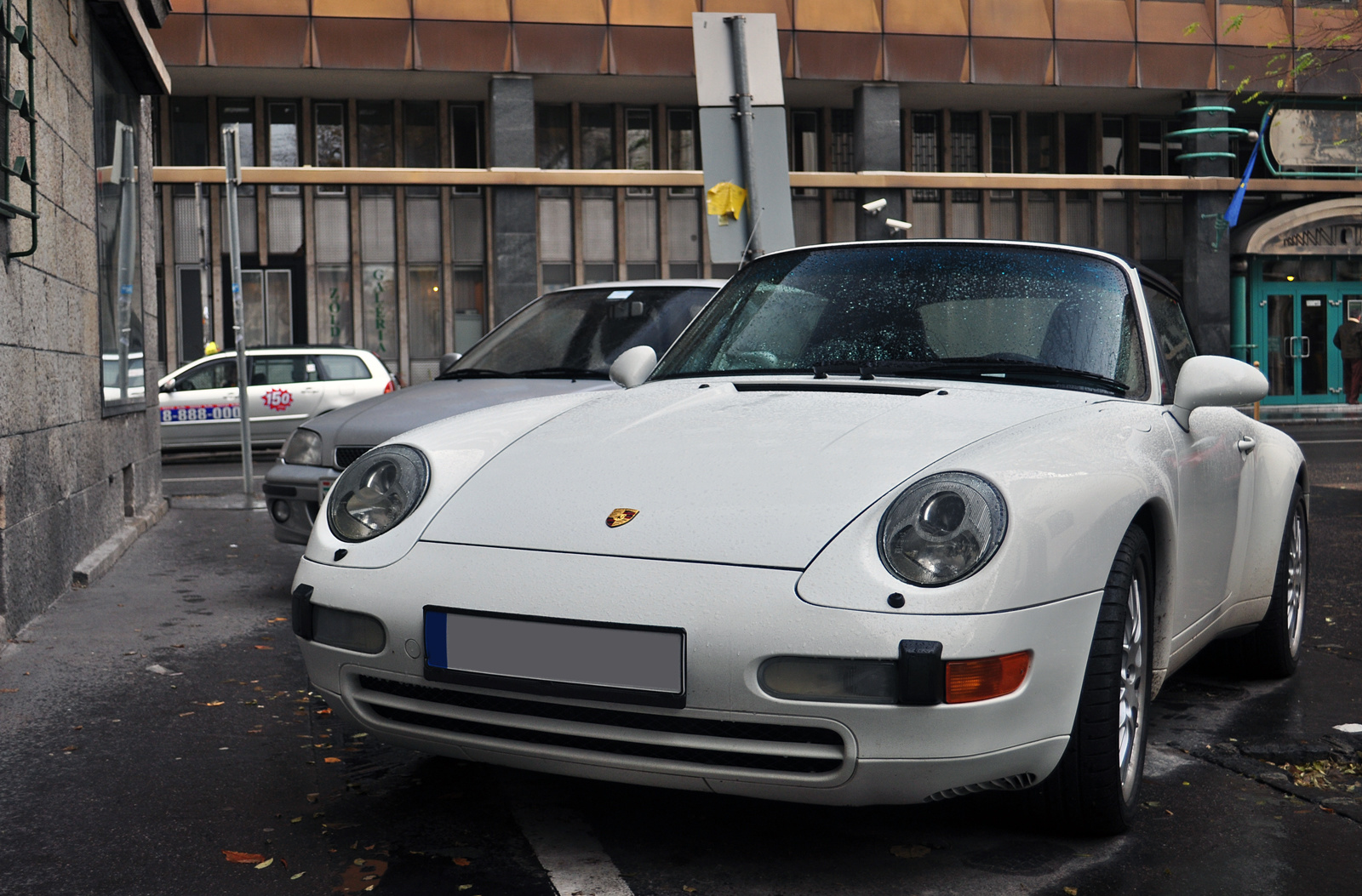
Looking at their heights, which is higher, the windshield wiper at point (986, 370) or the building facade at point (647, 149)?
the building facade at point (647, 149)

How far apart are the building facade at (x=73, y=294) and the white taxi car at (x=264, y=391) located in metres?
7.47

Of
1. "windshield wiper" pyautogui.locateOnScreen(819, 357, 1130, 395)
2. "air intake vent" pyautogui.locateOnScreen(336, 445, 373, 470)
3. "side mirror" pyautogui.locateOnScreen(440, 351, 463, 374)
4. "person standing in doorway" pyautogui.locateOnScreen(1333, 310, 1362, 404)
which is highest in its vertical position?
"person standing in doorway" pyautogui.locateOnScreen(1333, 310, 1362, 404)

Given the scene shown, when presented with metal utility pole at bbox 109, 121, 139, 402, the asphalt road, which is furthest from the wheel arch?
metal utility pole at bbox 109, 121, 139, 402

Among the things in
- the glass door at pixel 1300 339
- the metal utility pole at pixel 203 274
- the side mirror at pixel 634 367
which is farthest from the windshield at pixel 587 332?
the glass door at pixel 1300 339

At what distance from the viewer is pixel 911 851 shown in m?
3.06

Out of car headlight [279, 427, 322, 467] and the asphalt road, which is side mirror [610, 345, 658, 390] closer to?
the asphalt road

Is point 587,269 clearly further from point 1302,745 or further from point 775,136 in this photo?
point 1302,745

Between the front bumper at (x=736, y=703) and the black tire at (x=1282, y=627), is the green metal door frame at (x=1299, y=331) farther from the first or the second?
the front bumper at (x=736, y=703)

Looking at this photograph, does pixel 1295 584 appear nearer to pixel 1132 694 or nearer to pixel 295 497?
pixel 1132 694

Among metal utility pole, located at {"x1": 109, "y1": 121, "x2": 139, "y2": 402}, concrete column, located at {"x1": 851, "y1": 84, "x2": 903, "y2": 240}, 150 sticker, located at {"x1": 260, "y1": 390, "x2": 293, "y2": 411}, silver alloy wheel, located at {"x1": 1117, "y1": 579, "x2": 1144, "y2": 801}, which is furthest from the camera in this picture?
concrete column, located at {"x1": 851, "y1": 84, "x2": 903, "y2": 240}

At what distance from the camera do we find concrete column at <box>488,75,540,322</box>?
83.8ft

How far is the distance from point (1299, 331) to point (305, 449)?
88.3 ft

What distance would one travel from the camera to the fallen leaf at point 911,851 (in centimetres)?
303

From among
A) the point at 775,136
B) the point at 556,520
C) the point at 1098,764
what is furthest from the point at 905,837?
the point at 775,136
